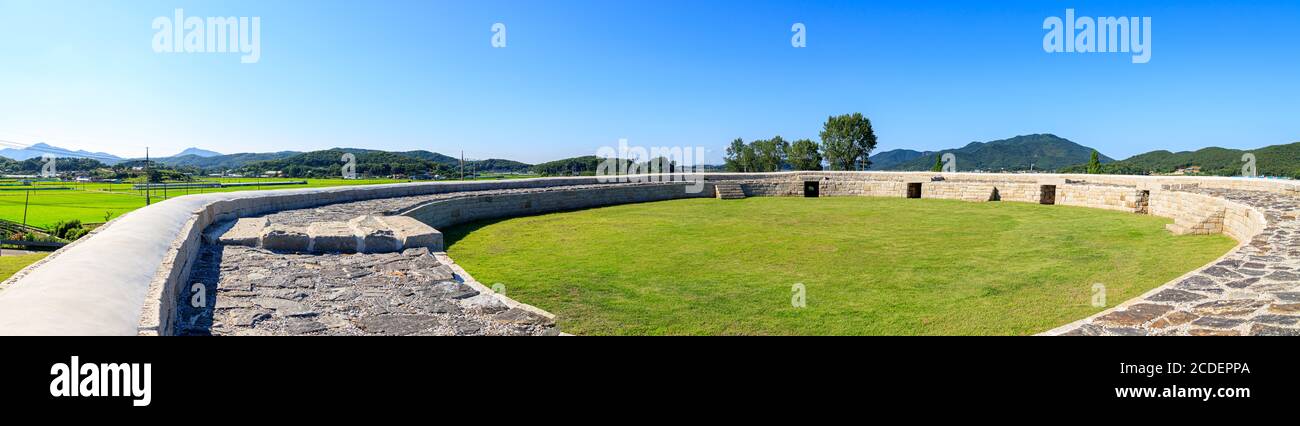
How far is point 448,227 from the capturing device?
12.1 m

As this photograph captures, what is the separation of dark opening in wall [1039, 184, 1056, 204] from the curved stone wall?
0.10 ft

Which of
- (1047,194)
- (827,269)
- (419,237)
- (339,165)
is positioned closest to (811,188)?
(1047,194)

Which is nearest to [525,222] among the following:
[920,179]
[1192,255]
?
[1192,255]

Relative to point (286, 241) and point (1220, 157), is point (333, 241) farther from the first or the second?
point (1220, 157)

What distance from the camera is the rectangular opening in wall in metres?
21.1

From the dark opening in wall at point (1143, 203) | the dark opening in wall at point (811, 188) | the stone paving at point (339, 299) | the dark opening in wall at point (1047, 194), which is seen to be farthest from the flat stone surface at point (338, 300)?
the dark opening in wall at point (811, 188)

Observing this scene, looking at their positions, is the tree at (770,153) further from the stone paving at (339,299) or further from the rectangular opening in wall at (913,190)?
the stone paving at (339,299)

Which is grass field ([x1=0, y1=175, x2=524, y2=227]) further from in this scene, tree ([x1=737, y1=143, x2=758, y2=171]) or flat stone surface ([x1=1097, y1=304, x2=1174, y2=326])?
flat stone surface ([x1=1097, y1=304, x2=1174, y2=326])

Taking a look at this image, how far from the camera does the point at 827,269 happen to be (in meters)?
7.21

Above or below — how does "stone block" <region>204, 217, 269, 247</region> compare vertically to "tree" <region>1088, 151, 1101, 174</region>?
below

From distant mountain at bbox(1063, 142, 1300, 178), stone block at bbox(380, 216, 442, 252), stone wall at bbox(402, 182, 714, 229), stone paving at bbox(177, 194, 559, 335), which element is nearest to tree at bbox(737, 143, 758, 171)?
distant mountain at bbox(1063, 142, 1300, 178)
